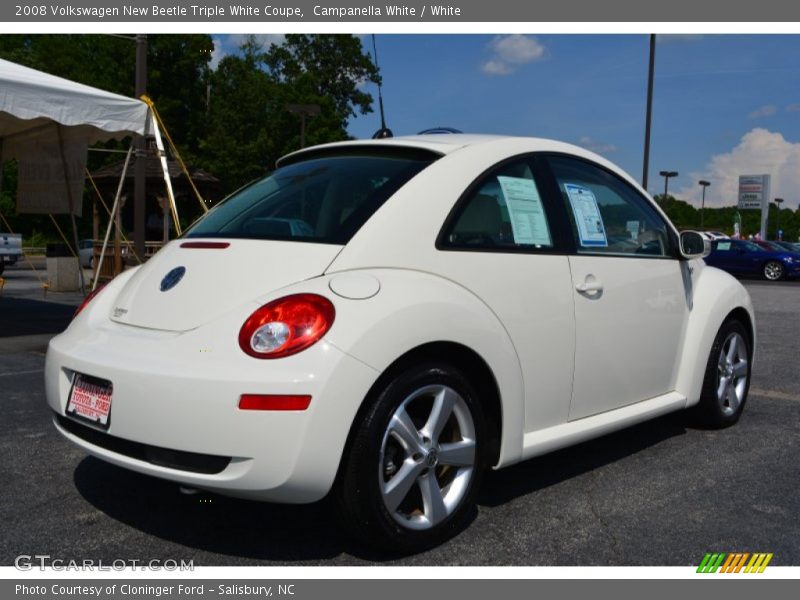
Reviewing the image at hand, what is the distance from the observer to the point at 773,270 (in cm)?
2623

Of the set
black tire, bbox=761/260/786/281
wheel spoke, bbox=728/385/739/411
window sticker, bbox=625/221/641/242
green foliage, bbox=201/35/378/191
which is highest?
green foliage, bbox=201/35/378/191

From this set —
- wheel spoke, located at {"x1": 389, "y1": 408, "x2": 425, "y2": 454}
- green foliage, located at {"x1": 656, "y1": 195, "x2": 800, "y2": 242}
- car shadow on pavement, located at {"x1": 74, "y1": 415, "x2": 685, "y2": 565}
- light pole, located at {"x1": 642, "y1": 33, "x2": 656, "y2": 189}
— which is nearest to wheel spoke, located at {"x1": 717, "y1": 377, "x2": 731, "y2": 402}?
car shadow on pavement, located at {"x1": 74, "y1": 415, "x2": 685, "y2": 565}

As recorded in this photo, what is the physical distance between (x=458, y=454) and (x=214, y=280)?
111cm

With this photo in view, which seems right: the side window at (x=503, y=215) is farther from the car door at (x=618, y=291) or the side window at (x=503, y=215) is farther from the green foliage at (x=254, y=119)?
the green foliage at (x=254, y=119)

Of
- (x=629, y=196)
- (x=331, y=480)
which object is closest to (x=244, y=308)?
(x=331, y=480)

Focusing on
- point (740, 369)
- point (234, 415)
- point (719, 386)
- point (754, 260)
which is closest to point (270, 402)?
point (234, 415)

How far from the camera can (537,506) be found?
3.38m

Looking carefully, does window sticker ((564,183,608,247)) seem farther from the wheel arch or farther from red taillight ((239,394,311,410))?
red taillight ((239,394,311,410))

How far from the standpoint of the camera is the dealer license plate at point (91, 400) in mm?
2758

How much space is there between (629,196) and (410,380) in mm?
2008

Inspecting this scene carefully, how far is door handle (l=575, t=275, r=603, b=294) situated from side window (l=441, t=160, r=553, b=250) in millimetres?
227

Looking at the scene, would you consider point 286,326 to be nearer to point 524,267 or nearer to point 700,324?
point 524,267

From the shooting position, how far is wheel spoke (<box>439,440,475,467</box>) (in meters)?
2.93

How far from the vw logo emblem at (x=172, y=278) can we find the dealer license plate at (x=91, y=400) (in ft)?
1.45
